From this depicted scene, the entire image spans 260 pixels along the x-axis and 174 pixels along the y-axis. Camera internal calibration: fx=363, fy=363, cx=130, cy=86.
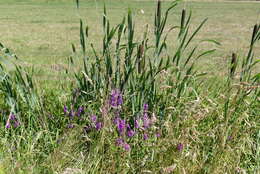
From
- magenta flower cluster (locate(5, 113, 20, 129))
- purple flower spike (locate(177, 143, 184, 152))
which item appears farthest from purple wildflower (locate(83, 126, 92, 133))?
purple flower spike (locate(177, 143, 184, 152))

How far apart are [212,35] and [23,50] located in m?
5.77

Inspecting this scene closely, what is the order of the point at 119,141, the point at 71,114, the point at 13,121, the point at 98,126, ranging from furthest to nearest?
the point at 13,121 → the point at 71,114 → the point at 98,126 → the point at 119,141

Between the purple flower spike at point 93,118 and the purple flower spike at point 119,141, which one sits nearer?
the purple flower spike at point 119,141

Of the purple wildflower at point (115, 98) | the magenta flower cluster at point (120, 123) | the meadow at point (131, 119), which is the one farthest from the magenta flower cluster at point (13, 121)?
the purple wildflower at point (115, 98)

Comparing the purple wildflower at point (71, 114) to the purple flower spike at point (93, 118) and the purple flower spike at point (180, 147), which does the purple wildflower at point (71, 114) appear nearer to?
the purple flower spike at point (93, 118)

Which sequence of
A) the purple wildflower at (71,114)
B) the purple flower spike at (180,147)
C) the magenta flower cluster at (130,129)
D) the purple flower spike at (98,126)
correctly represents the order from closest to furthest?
the purple flower spike at (180,147) → the magenta flower cluster at (130,129) → the purple flower spike at (98,126) → the purple wildflower at (71,114)

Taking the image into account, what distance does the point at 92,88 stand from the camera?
237cm

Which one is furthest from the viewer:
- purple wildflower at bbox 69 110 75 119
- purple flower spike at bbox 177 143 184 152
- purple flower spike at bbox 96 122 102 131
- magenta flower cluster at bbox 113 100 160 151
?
purple wildflower at bbox 69 110 75 119

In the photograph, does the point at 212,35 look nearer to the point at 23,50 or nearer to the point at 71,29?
the point at 71,29

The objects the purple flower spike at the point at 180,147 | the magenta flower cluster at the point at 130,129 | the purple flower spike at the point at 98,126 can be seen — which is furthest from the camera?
the purple flower spike at the point at 98,126

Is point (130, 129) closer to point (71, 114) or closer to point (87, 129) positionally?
point (87, 129)

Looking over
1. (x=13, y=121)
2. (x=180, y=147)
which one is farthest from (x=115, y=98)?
(x=13, y=121)

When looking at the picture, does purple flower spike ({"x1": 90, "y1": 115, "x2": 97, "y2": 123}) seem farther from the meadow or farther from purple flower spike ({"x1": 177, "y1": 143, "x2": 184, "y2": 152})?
purple flower spike ({"x1": 177, "y1": 143, "x2": 184, "y2": 152})

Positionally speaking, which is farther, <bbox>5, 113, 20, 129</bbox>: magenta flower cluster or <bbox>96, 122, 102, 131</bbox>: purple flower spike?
<bbox>5, 113, 20, 129</bbox>: magenta flower cluster
